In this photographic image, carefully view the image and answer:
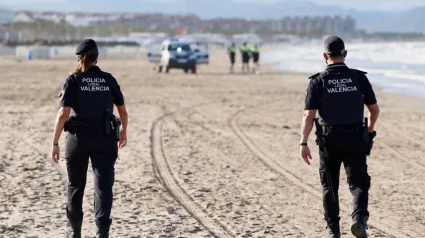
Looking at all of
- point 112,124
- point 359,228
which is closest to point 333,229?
point 359,228

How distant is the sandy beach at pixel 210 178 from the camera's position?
25.6ft

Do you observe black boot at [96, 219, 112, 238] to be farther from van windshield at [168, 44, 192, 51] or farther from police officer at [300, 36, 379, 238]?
van windshield at [168, 44, 192, 51]

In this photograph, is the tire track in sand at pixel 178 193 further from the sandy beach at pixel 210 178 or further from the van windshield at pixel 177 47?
the van windshield at pixel 177 47

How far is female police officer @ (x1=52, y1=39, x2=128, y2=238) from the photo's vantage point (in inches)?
251

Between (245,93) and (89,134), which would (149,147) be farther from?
(245,93)

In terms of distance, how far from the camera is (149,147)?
13.1 meters

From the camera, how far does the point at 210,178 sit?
1030 centimetres

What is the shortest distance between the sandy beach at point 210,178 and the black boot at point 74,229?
1.62ft

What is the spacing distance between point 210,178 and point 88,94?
4.15 metres

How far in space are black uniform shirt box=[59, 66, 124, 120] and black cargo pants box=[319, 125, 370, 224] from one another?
1720mm

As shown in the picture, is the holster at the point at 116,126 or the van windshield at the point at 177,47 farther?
the van windshield at the point at 177,47

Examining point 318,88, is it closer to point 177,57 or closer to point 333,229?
point 333,229

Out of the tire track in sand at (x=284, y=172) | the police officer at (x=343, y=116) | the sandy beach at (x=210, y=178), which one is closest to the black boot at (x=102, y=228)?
the sandy beach at (x=210, y=178)

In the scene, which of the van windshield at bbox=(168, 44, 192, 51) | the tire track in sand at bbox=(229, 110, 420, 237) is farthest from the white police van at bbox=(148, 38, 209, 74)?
the tire track in sand at bbox=(229, 110, 420, 237)
